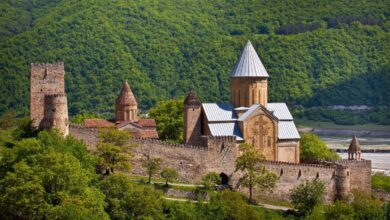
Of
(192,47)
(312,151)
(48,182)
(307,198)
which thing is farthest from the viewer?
(192,47)

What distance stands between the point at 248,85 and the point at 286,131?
295 centimetres

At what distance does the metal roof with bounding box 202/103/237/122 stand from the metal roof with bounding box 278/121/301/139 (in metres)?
2.43

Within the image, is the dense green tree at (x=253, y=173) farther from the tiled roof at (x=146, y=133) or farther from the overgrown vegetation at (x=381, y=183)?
the overgrown vegetation at (x=381, y=183)

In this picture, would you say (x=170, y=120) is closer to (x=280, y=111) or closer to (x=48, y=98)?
(x=280, y=111)

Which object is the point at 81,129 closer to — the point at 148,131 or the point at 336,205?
the point at 148,131

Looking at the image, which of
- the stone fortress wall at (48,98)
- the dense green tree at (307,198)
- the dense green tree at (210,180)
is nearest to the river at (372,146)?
the dense green tree at (307,198)

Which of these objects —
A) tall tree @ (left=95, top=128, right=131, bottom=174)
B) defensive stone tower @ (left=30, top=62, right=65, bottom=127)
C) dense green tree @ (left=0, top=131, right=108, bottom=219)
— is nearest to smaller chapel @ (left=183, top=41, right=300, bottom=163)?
tall tree @ (left=95, top=128, right=131, bottom=174)

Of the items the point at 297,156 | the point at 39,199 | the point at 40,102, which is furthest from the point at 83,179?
the point at 297,156

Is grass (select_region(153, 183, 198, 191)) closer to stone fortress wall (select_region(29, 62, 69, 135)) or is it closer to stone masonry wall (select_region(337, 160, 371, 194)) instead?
stone fortress wall (select_region(29, 62, 69, 135))

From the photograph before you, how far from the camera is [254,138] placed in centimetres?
4862

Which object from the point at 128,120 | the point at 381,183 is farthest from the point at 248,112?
the point at 381,183

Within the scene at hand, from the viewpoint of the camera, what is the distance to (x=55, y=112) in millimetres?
43406

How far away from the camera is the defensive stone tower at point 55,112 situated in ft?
142

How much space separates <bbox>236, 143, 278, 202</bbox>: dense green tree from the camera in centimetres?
4500
